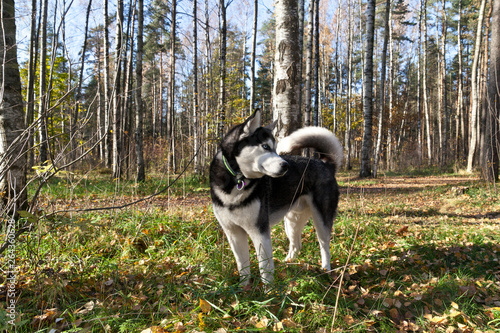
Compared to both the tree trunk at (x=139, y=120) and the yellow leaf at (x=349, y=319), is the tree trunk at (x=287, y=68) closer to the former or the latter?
the yellow leaf at (x=349, y=319)

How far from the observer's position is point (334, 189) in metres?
3.23

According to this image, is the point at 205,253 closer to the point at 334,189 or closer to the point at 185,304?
the point at 185,304

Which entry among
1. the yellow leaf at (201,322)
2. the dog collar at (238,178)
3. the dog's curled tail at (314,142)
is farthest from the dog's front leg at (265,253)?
the dog's curled tail at (314,142)

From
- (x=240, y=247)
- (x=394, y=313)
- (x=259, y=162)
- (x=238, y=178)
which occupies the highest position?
(x=259, y=162)

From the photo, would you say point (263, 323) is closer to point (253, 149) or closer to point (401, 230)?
point (253, 149)

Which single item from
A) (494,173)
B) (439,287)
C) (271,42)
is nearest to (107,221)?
(439,287)

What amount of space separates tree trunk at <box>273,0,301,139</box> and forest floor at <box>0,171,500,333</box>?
5.97ft

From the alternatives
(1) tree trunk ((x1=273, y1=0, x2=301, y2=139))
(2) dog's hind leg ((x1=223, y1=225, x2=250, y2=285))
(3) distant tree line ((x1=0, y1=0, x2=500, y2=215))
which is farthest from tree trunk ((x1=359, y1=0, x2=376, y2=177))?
(2) dog's hind leg ((x1=223, y1=225, x2=250, y2=285))

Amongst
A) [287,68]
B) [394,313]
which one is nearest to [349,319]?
[394,313]

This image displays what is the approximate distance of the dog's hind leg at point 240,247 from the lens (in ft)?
8.25

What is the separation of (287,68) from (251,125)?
8.35 ft

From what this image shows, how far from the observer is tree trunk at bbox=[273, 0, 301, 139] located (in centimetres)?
443

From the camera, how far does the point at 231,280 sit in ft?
8.54

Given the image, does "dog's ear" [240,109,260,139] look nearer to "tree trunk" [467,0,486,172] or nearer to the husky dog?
the husky dog
